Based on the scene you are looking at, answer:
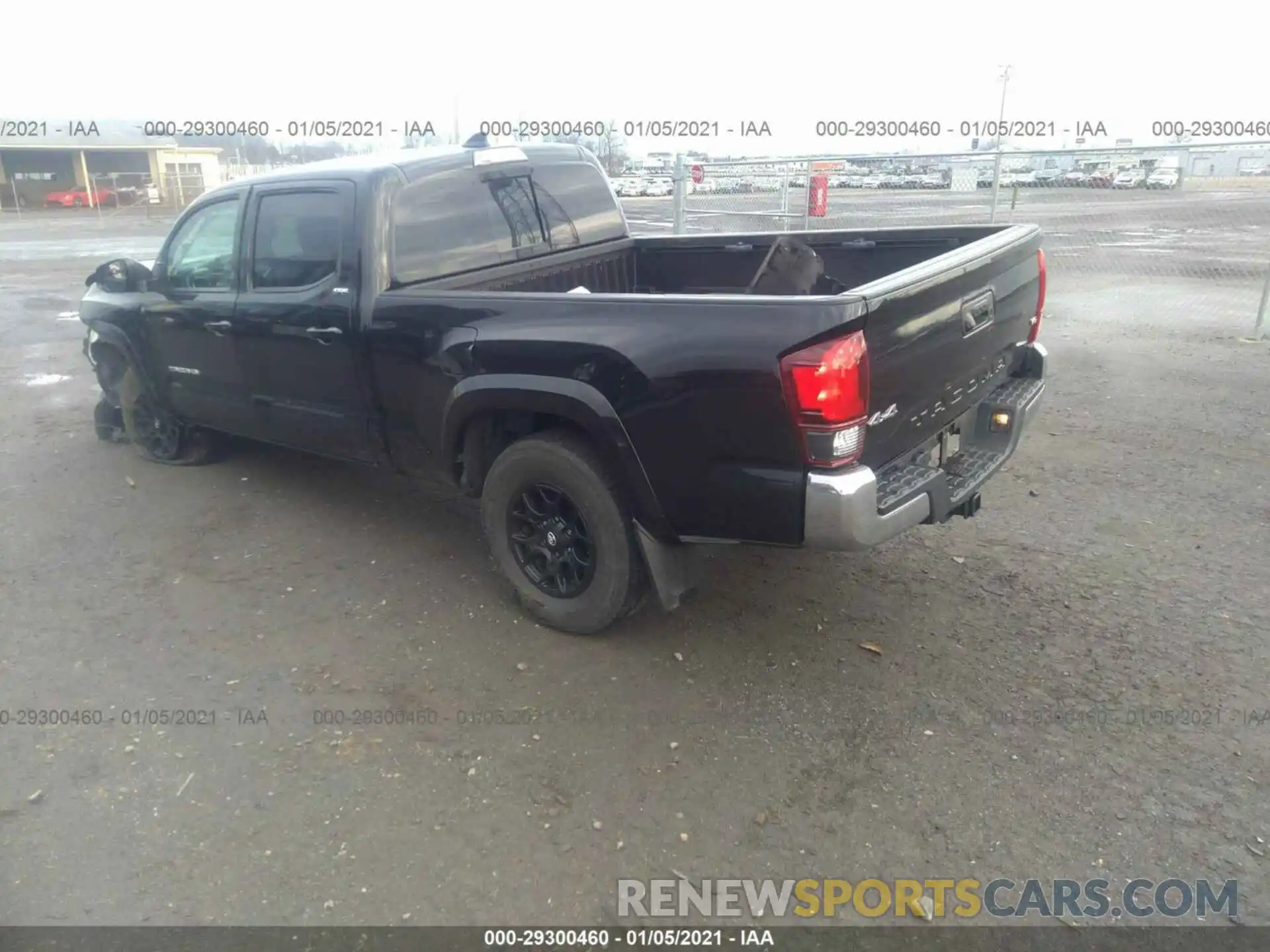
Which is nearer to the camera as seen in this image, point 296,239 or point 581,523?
point 581,523

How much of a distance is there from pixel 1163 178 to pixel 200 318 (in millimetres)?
9897

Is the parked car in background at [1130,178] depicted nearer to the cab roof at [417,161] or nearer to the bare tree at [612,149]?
the cab roof at [417,161]

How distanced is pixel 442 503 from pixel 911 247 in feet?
9.87

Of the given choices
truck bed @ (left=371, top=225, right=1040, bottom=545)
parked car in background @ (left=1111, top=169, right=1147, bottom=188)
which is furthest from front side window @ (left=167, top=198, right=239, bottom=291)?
parked car in background @ (left=1111, top=169, right=1147, bottom=188)

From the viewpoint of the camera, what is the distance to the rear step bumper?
3.04 m

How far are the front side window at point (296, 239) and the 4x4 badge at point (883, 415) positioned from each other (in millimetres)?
2644

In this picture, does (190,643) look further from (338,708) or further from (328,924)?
(328,924)

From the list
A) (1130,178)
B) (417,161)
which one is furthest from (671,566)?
(1130,178)

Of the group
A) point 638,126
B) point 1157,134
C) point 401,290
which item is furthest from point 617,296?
point 1157,134

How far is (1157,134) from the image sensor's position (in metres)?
11.8

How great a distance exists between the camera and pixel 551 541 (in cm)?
394

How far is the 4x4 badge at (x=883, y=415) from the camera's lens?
3.14 m

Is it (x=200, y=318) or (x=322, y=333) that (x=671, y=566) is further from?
(x=200, y=318)

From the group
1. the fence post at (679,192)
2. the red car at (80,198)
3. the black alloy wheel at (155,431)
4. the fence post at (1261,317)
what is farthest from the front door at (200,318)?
the red car at (80,198)
